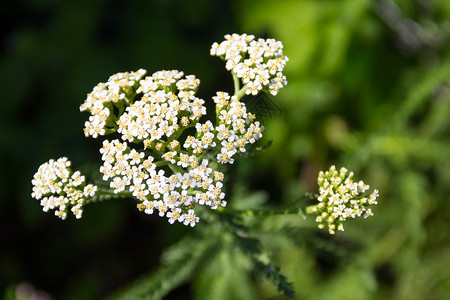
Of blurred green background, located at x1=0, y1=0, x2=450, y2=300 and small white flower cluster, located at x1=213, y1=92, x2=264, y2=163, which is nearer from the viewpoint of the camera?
small white flower cluster, located at x1=213, y1=92, x2=264, y2=163

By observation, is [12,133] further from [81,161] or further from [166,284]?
[166,284]

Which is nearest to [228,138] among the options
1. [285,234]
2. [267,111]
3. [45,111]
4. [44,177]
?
[267,111]

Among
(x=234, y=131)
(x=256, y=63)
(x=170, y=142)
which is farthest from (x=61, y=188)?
(x=256, y=63)

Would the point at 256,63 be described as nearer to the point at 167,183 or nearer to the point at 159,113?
the point at 159,113

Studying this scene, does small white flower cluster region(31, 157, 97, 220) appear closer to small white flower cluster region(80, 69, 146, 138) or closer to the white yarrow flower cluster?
the white yarrow flower cluster

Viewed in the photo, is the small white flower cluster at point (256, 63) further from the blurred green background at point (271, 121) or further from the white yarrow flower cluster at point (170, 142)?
the blurred green background at point (271, 121)

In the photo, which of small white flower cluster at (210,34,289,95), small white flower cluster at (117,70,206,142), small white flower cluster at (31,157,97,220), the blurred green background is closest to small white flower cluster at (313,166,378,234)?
small white flower cluster at (210,34,289,95)

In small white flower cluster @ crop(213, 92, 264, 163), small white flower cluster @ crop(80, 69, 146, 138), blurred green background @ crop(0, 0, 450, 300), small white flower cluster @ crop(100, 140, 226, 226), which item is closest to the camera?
small white flower cluster @ crop(100, 140, 226, 226)
